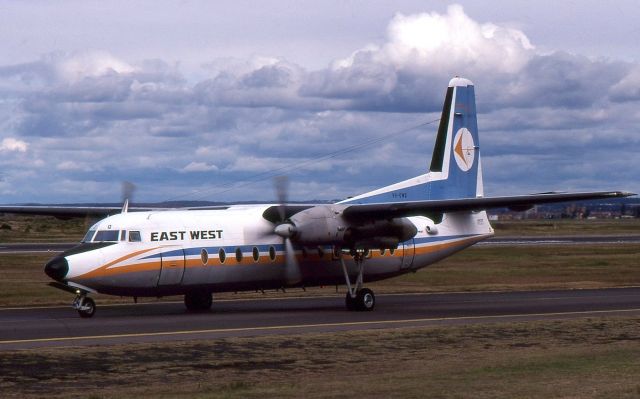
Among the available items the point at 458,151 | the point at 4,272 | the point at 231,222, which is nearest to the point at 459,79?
the point at 458,151

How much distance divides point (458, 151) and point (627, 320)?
10783mm

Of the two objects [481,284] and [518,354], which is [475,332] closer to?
[518,354]

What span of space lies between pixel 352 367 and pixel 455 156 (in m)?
18.4

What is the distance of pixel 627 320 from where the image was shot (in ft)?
90.4

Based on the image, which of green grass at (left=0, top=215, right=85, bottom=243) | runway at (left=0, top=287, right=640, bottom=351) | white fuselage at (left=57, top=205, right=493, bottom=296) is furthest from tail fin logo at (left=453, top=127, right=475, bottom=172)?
green grass at (left=0, top=215, right=85, bottom=243)

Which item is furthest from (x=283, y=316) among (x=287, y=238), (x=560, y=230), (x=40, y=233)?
(x=560, y=230)

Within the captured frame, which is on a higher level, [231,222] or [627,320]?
[231,222]

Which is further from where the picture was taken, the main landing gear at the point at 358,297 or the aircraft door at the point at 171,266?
the main landing gear at the point at 358,297

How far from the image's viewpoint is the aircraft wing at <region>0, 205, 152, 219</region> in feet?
113

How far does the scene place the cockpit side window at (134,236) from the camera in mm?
28050

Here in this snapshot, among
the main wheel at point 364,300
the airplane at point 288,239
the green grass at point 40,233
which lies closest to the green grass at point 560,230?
the green grass at point 40,233

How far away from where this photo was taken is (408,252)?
34.0 m

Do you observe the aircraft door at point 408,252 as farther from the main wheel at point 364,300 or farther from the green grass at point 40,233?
the green grass at point 40,233

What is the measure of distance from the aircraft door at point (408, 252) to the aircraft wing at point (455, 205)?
129 inches
